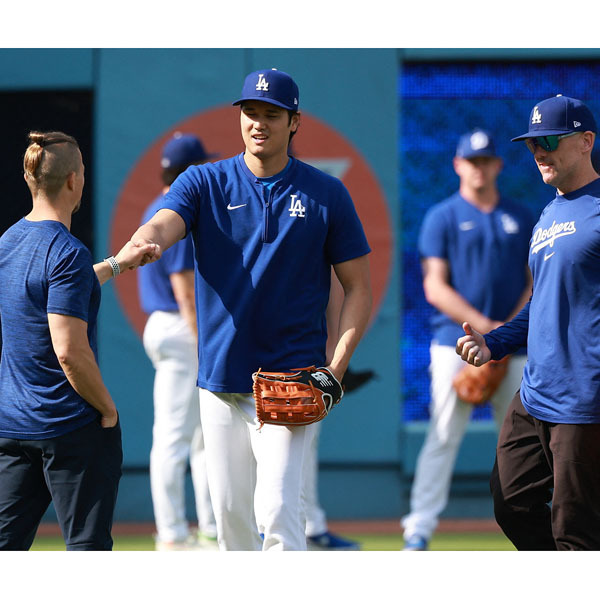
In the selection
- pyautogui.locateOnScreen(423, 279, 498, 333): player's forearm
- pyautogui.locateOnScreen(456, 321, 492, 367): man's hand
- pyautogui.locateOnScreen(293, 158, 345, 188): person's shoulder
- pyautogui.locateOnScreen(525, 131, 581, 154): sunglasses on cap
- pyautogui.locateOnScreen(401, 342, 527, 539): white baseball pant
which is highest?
pyautogui.locateOnScreen(525, 131, 581, 154): sunglasses on cap

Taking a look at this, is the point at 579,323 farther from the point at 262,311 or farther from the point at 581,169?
the point at 262,311

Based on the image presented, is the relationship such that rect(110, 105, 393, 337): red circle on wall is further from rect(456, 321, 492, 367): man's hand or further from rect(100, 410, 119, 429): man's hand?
rect(100, 410, 119, 429): man's hand

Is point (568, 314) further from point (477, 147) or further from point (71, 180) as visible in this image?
point (477, 147)

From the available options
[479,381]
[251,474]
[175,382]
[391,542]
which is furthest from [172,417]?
[251,474]

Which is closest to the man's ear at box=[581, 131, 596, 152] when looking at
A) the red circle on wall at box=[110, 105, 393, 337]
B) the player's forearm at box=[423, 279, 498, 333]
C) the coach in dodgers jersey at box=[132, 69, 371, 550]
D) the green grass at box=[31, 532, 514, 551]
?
the coach in dodgers jersey at box=[132, 69, 371, 550]

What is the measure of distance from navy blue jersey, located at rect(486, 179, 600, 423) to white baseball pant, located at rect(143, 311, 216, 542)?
256cm

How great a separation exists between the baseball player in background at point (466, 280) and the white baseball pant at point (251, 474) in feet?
7.50

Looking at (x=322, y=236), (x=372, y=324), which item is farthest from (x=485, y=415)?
(x=322, y=236)

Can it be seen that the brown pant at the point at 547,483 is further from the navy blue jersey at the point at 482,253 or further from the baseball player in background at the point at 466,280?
the navy blue jersey at the point at 482,253

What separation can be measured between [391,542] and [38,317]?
12.1 ft

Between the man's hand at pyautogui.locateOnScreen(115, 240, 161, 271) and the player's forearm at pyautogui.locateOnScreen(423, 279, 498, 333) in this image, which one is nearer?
the man's hand at pyautogui.locateOnScreen(115, 240, 161, 271)

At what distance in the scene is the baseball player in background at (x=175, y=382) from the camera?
6.18 m

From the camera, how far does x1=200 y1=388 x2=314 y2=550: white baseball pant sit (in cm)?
416

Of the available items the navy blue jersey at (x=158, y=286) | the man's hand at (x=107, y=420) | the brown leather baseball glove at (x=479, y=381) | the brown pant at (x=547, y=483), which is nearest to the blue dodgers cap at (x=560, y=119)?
the brown pant at (x=547, y=483)
